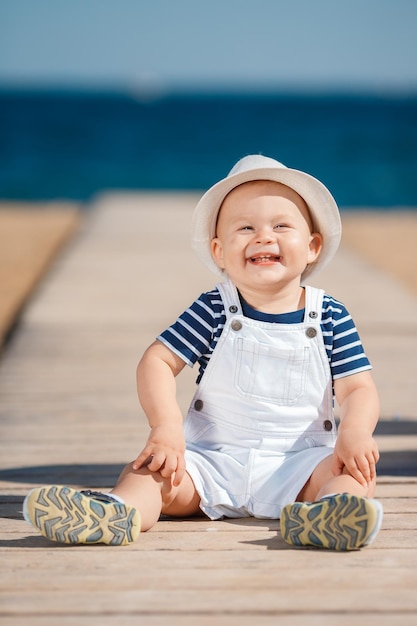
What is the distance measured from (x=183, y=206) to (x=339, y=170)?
18.9 meters

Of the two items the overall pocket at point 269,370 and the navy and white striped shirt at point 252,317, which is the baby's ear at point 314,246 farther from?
the overall pocket at point 269,370

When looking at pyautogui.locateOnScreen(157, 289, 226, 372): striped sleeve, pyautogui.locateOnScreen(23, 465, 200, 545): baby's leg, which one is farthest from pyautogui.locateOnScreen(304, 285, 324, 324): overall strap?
pyautogui.locateOnScreen(23, 465, 200, 545): baby's leg

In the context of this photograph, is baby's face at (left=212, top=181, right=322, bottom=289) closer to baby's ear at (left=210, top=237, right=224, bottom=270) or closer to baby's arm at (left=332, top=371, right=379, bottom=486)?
baby's ear at (left=210, top=237, right=224, bottom=270)

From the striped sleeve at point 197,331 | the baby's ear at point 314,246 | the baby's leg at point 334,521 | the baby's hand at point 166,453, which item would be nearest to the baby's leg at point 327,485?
the baby's leg at point 334,521

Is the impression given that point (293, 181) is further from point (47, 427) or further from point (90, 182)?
point (90, 182)

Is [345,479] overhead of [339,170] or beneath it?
beneath

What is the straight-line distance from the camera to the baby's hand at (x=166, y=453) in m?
2.91

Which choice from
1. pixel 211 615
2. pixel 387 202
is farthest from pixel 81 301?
A: pixel 387 202

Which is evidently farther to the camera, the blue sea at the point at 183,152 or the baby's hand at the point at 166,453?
the blue sea at the point at 183,152

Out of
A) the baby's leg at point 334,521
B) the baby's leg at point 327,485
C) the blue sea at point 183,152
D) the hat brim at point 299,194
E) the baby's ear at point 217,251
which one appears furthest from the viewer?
the blue sea at point 183,152

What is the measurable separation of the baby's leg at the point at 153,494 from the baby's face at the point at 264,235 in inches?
25.3

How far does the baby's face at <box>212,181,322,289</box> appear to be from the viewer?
10.0 ft

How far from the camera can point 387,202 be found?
80.0 ft

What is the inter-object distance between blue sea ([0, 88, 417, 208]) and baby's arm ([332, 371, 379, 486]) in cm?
2036
